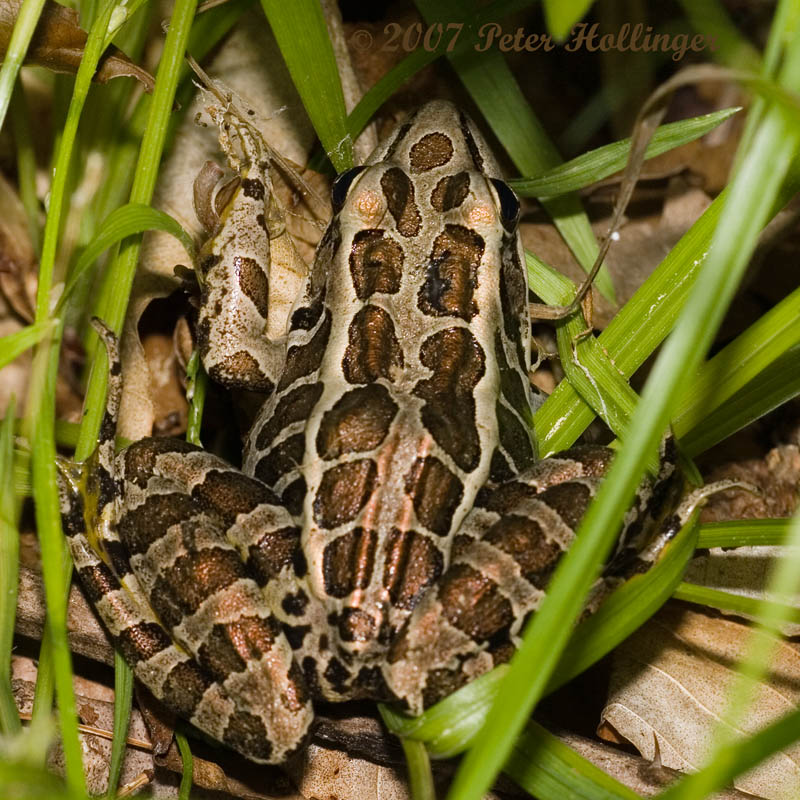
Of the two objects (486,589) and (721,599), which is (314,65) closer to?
(486,589)

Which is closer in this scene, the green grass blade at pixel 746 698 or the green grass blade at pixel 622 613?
the green grass blade at pixel 746 698

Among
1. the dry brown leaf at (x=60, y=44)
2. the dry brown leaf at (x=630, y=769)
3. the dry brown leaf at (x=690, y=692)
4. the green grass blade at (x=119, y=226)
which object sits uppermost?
the dry brown leaf at (x=60, y=44)

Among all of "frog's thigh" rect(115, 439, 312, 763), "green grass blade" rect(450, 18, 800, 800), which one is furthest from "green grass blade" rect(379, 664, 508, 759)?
"green grass blade" rect(450, 18, 800, 800)

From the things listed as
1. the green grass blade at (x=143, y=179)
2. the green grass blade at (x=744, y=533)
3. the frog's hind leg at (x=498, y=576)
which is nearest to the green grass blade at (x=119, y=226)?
the green grass blade at (x=143, y=179)

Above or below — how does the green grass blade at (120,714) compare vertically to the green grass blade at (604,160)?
below

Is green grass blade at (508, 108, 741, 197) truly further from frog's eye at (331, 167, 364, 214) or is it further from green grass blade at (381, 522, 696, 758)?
green grass blade at (381, 522, 696, 758)

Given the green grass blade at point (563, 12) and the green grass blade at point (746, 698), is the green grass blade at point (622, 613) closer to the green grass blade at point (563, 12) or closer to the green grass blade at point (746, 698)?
the green grass blade at point (746, 698)
